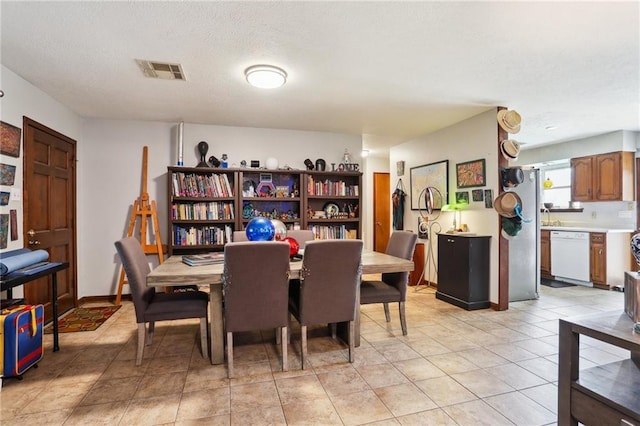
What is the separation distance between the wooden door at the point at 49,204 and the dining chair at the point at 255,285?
227cm

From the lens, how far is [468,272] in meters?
3.85

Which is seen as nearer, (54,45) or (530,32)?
(530,32)

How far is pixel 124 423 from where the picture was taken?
1.77 metres

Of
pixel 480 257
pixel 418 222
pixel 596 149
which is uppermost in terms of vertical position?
pixel 596 149

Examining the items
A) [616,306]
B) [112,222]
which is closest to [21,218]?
[112,222]

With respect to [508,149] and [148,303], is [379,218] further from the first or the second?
[148,303]

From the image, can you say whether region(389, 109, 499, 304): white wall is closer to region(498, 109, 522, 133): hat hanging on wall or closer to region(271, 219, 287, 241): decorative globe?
region(498, 109, 522, 133): hat hanging on wall

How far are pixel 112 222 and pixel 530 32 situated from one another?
4.92 meters

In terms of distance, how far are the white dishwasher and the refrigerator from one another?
1365mm

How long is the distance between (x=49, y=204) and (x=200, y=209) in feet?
5.15

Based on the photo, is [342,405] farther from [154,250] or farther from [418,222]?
Result: [418,222]

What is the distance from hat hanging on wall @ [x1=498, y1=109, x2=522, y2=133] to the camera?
3.69 meters

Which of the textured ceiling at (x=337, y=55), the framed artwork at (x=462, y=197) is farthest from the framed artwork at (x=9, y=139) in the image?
the framed artwork at (x=462, y=197)

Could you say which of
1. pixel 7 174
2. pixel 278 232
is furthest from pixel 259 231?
pixel 7 174
